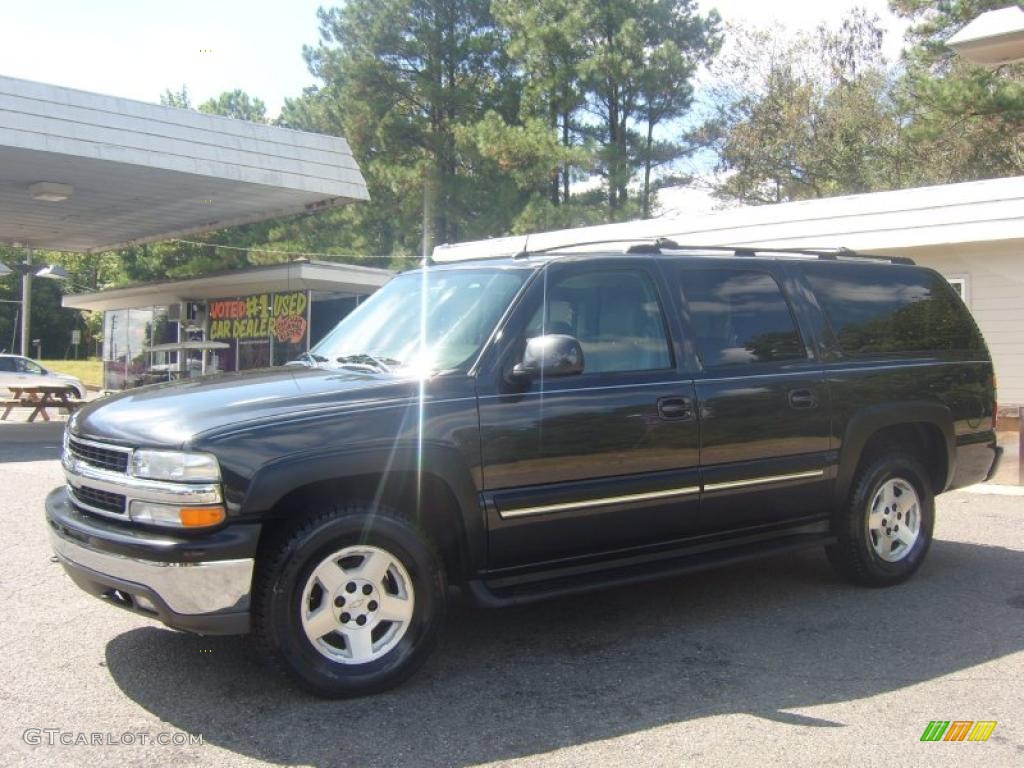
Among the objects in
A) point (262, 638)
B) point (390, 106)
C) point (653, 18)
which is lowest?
point (262, 638)

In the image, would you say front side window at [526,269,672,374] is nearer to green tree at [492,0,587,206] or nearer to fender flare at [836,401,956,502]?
fender flare at [836,401,956,502]

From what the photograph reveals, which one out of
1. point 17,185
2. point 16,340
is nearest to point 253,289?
point 17,185

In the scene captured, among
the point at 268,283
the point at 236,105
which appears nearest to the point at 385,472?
the point at 268,283

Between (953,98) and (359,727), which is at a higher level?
(953,98)

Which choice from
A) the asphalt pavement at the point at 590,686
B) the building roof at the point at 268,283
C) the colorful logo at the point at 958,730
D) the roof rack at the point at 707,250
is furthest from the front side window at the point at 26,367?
the colorful logo at the point at 958,730

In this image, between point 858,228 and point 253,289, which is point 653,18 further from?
point 858,228

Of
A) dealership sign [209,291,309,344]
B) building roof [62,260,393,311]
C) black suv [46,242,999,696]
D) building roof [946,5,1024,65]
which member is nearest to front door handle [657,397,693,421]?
black suv [46,242,999,696]

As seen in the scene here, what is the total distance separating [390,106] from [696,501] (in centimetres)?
3319

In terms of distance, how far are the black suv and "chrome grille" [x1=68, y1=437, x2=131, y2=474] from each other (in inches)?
0.5

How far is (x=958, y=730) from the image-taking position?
12.8ft

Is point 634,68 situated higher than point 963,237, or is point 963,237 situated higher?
point 634,68

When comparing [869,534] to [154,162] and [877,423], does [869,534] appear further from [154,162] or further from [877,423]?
[154,162]

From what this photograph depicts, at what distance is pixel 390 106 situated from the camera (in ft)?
118

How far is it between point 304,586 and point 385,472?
589 mm
